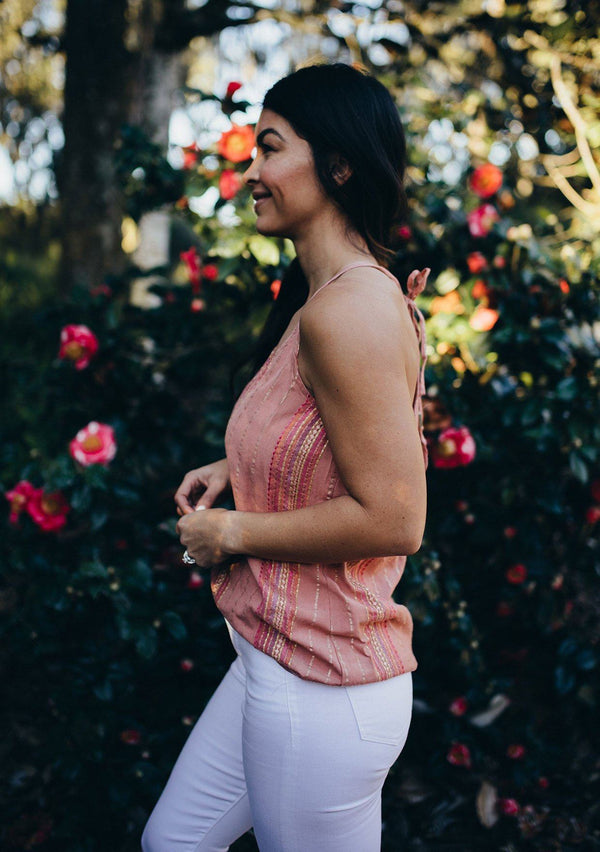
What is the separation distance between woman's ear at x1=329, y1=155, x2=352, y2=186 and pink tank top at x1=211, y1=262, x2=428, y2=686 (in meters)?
0.16

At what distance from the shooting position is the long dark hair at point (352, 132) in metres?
1.09

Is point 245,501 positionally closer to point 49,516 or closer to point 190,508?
point 190,508

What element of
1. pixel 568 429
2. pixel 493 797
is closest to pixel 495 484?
pixel 568 429

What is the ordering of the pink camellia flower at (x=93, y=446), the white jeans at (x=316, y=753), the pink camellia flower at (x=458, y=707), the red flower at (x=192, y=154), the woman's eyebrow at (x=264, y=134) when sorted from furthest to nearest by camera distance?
the red flower at (x=192, y=154)
the pink camellia flower at (x=458, y=707)
the pink camellia flower at (x=93, y=446)
the woman's eyebrow at (x=264, y=134)
the white jeans at (x=316, y=753)

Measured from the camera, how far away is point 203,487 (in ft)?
4.98

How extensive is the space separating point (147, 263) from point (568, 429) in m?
3.07

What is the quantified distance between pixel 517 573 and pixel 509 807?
71 cm

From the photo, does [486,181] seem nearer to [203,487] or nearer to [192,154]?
[192,154]

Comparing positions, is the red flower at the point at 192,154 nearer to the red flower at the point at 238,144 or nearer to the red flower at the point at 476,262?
the red flower at the point at 238,144

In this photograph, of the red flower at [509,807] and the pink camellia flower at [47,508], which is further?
the red flower at [509,807]

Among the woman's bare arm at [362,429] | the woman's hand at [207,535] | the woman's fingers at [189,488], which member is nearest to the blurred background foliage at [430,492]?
the woman's fingers at [189,488]

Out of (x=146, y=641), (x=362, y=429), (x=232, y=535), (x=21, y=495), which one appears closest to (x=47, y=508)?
(x=21, y=495)

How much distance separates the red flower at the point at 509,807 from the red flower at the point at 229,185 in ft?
6.90

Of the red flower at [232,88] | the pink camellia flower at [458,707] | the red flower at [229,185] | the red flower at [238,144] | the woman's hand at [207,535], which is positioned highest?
the red flower at [232,88]
